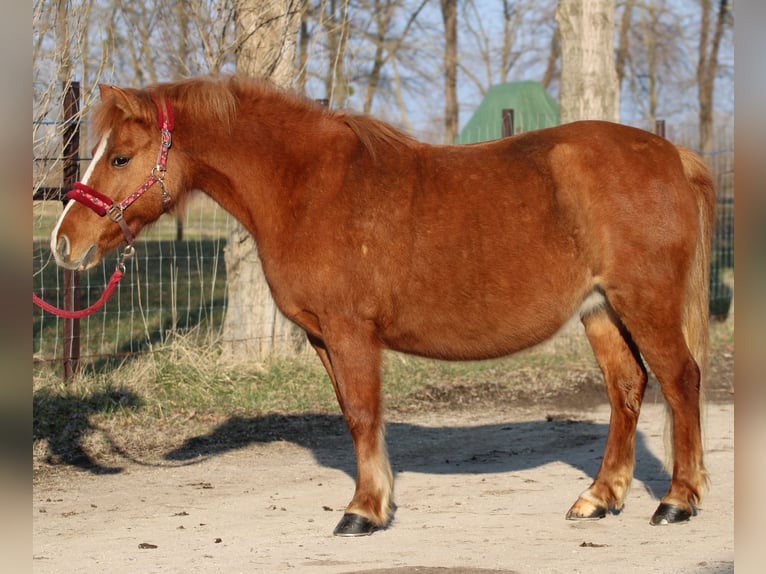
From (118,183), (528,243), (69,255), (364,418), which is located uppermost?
(118,183)

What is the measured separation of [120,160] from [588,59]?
756 centimetres

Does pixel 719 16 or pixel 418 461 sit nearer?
pixel 418 461

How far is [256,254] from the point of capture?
29.5 ft

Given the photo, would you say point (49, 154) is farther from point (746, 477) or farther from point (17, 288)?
point (746, 477)

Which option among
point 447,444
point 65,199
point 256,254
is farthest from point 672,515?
point 256,254

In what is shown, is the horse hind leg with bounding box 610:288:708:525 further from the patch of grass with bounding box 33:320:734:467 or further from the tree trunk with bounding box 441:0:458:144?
the tree trunk with bounding box 441:0:458:144

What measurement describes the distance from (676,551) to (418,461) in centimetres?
253

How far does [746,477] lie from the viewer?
1162 millimetres

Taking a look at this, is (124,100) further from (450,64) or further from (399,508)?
(450,64)

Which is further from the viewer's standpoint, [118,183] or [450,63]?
[450,63]

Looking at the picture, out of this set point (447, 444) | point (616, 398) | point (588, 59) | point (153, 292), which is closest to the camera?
point (616, 398)

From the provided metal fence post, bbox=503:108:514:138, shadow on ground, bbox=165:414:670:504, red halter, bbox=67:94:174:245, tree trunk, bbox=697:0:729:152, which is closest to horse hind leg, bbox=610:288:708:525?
shadow on ground, bbox=165:414:670:504

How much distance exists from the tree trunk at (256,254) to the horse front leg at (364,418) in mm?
4331

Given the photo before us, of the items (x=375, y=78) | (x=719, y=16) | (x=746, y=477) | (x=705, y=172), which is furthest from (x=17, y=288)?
(x=719, y=16)
